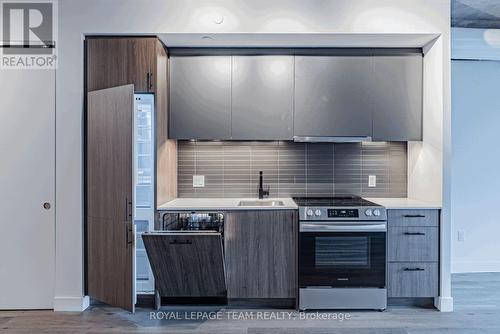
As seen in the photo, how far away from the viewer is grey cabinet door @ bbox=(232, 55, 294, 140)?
3.22 metres

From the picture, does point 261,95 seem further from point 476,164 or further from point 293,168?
point 476,164

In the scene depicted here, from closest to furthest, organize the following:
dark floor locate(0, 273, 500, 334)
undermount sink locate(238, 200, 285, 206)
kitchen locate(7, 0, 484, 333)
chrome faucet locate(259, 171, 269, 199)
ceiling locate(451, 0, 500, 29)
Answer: dark floor locate(0, 273, 500, 334) < kitchen locate(7, 0, 484, 333) < undermount sink locate(238, 200, 285, 206) < ceiling locate(451, 0, 500, 29) < chrome faucet locate(259, 171, 269, 199)

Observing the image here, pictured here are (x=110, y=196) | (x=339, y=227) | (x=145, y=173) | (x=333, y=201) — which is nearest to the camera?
(x=110, y=196)

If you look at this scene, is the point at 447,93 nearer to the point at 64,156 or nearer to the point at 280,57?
the point at 280,57

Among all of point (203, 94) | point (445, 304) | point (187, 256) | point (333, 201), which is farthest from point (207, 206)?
point (445, 304)

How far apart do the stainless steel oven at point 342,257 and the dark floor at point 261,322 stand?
0.45 feet

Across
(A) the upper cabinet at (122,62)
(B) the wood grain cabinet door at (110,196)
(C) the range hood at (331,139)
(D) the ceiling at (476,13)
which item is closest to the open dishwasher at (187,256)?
(B) the wood grain cabinet door at (110,196)

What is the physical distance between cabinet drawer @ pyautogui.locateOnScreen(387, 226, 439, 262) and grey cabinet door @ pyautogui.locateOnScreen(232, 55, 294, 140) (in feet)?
4.27

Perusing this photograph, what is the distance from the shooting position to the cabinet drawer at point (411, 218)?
2.98m

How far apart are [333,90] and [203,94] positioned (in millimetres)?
1148

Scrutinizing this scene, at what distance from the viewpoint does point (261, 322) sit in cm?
281

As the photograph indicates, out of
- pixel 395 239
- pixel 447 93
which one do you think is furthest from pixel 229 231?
pixel 447 93

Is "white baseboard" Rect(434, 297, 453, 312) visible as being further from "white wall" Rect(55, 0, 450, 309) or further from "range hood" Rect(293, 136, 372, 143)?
"range hood" Rect(293, 136, 372, 143)

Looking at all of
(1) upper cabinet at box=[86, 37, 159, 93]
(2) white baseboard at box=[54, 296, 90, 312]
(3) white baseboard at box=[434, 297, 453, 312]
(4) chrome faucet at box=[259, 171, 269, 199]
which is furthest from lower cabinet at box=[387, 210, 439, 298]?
(2) white baseboard at box=[54, 296, 90, 312]
